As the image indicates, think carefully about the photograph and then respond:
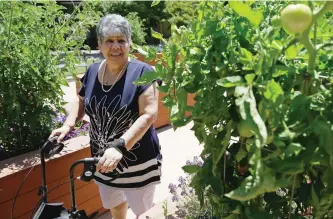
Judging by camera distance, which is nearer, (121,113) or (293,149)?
(293,149)

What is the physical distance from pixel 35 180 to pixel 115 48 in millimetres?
1235

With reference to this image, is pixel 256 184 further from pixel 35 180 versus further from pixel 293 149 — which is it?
pixel 35 180

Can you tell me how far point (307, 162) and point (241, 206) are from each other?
0.28 meters

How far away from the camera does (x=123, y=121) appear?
2172 millimetres

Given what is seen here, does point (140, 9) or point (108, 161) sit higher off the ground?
point (140, 9)

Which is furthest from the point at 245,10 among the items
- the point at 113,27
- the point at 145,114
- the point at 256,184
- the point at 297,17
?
the point at 113,27

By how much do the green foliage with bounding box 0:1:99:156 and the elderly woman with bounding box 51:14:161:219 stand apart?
58 cm

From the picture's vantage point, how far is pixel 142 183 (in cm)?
235

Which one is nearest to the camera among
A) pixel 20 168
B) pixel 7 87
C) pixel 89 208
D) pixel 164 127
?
pixel 20 168

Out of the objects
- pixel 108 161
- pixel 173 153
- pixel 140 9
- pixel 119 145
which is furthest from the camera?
pixel 140 9

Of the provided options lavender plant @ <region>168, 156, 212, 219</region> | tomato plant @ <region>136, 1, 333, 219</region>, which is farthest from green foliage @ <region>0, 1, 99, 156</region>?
tomato plant @ <region>136, 1, 333, 219</region>

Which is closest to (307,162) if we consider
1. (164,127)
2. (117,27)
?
(117,27)

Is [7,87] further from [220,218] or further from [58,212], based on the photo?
[220,218]

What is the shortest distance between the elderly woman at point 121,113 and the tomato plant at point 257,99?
104cm
